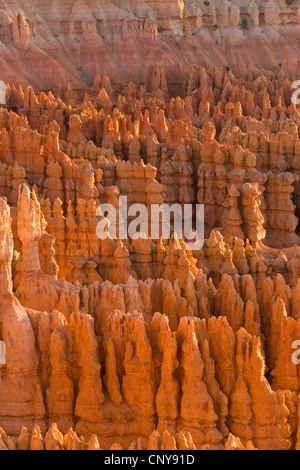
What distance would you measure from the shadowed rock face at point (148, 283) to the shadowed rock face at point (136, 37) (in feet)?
17.2

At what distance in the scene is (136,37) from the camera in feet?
227

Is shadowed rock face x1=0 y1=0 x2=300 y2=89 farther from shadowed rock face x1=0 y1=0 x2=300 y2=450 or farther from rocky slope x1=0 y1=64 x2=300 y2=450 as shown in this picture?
rocky slope x1=0 y1=64 x2=300 y2=450

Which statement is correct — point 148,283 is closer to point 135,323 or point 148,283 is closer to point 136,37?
point 135,323

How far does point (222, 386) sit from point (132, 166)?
661 inches

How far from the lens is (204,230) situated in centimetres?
3572

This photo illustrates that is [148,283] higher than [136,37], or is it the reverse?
[136,37]

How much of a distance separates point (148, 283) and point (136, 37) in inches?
1915

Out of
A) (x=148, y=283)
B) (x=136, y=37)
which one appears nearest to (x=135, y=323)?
(x=148, y=283)

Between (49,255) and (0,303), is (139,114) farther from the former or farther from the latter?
(0,303)

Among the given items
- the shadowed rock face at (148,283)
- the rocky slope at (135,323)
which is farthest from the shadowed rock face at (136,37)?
the rocky slope at (135,323)

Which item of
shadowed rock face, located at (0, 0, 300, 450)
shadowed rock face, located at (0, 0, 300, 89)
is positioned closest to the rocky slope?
shadowed rock face, located at (0, 0, 300, 450)

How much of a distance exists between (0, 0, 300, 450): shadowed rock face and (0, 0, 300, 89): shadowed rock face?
5.23 m

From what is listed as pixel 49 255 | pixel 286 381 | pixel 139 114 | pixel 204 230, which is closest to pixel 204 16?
pixel 139 114
